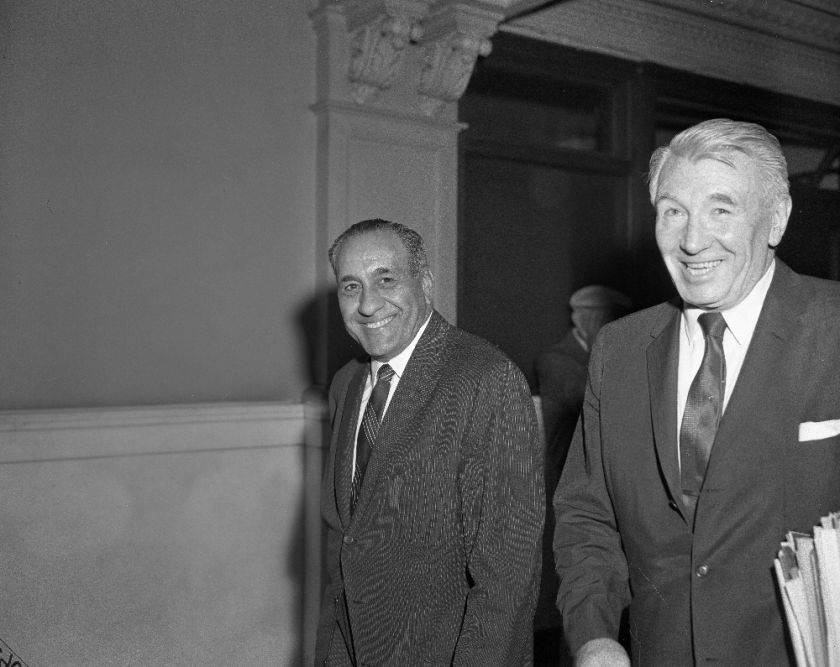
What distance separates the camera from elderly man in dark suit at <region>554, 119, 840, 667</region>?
4.65 ft

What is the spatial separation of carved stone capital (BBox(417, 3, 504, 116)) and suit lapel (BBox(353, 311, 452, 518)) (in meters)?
2.27

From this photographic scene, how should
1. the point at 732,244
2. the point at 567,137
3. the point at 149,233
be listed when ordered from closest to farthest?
the point at 732,244 → the point at 149,233 → the point at 567,137

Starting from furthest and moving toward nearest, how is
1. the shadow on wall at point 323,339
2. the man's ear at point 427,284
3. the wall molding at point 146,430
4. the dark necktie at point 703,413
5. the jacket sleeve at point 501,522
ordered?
the shadow on wall at point 323,339 < the wall molding at point 146,430 < the man's ear at point 427,284 < the jacket sleeve at point 501,522 < the dark necktie at point 703,413

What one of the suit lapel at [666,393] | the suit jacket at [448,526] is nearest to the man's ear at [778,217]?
the suit lapel at [666,393]

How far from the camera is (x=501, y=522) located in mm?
1924

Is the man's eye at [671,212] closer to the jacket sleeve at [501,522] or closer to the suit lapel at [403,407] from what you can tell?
the jacket sleeve at [501,522]

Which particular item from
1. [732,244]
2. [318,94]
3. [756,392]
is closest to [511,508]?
[756,392]

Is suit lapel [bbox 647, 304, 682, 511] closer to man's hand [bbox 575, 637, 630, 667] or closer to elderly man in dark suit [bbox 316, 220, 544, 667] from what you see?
man's hand [bbox 575, 637, 630, 667]

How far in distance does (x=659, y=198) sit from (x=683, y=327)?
24 cm

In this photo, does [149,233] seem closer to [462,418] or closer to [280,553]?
[280,553]

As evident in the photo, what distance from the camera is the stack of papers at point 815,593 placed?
1128mm

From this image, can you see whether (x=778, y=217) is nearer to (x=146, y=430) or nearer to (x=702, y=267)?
(x=702, y=267)

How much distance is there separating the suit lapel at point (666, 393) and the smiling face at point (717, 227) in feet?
0.42

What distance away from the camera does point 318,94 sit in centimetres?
400
